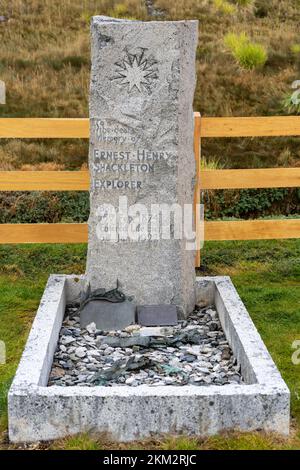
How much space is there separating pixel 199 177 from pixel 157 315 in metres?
1.67

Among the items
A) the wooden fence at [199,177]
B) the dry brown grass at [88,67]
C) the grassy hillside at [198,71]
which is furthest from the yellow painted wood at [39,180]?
the dry brown grass at [88,67]

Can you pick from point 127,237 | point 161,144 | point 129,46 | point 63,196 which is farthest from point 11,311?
point 63,196

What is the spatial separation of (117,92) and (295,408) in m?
2.56

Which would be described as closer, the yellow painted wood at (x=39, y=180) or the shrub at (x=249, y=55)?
the yellow painted wood at (x=39, y=180)

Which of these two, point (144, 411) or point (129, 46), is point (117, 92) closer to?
point (129, 46)

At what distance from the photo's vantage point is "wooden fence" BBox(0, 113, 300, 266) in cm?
724

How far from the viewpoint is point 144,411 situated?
4.42m

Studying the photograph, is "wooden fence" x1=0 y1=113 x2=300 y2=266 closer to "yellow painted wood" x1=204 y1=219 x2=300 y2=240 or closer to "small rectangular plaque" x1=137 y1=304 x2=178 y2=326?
"yellow painted wood" x1=204 y1=219 x2=300 y2=240

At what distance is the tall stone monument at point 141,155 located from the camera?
19.5 ft

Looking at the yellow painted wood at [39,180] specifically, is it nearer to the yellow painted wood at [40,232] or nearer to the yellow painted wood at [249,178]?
the yellow painted wood at [40,232]

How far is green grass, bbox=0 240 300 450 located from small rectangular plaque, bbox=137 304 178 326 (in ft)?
2.30

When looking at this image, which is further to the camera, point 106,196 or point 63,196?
point 63,196

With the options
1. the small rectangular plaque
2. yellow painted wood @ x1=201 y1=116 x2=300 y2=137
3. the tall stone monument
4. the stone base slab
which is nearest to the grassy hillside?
yellow painted wood @ x1=201 y1=116 x2=300 y2=137

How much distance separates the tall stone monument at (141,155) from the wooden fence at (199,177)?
1133 millimetres
